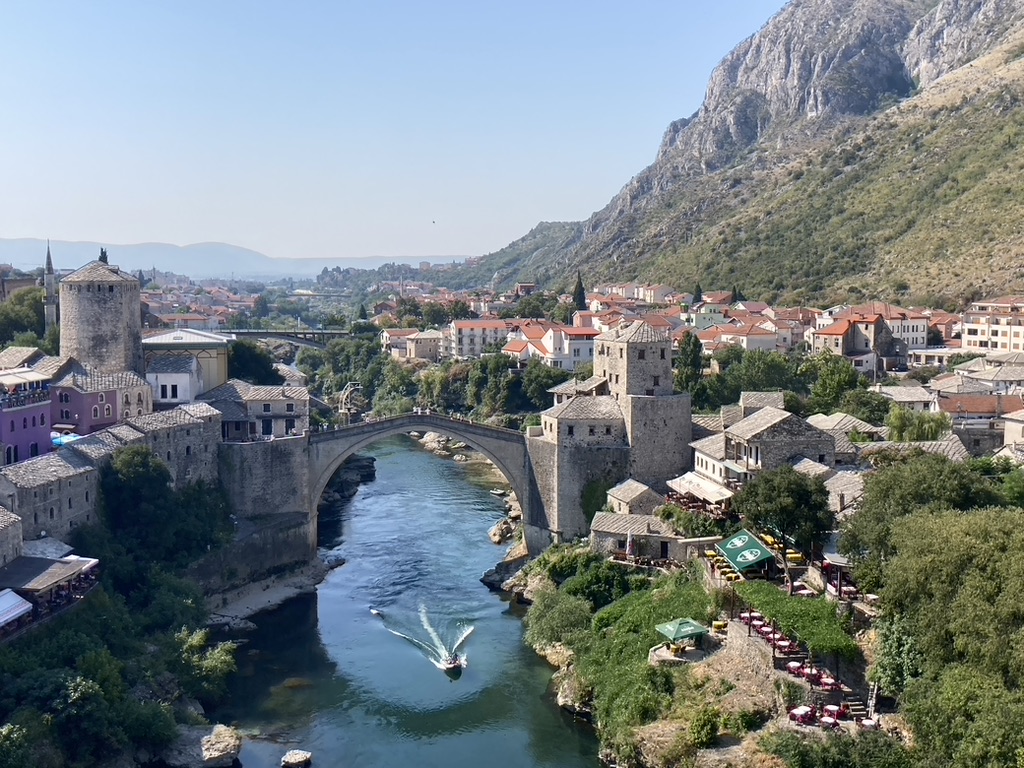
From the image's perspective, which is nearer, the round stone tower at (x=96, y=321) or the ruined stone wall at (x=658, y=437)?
the ruined stone wall at (x=658, y=437)

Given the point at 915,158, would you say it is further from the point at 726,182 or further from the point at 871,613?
the point at 871,613

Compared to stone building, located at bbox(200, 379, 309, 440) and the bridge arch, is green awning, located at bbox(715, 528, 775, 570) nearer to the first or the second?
the bridge arch

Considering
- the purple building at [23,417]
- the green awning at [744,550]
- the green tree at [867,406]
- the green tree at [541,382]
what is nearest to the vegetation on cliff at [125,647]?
the purple building at [23,417]

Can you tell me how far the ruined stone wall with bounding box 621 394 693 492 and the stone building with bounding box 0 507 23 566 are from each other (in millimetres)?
19162

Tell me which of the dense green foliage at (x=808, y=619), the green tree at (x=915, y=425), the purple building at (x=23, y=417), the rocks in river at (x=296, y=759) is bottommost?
the rocks in river at (x=296, y=759)

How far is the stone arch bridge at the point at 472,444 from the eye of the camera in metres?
39.7

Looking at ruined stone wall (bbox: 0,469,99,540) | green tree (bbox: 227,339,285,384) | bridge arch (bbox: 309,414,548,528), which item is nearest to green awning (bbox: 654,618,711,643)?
bridge arch (bbox: 309,414,548,528)

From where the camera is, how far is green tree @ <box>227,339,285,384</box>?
50.7m

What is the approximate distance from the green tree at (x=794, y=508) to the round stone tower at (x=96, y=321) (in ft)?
79.5

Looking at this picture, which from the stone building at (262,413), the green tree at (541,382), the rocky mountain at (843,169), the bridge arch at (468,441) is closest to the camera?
the bridge arch at (468,441)

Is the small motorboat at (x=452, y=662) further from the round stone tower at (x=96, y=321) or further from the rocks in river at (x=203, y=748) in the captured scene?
the round stone tower at (x=96, y=321)

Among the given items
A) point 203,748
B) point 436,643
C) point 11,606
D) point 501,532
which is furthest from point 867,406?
point 11,606

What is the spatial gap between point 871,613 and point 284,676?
15649 millimetres

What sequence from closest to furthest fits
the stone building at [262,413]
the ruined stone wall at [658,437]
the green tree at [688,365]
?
1. the ruined stone wall at [658,437]
2. the stone building at [262,413]
3. the green tree at [688,365]
